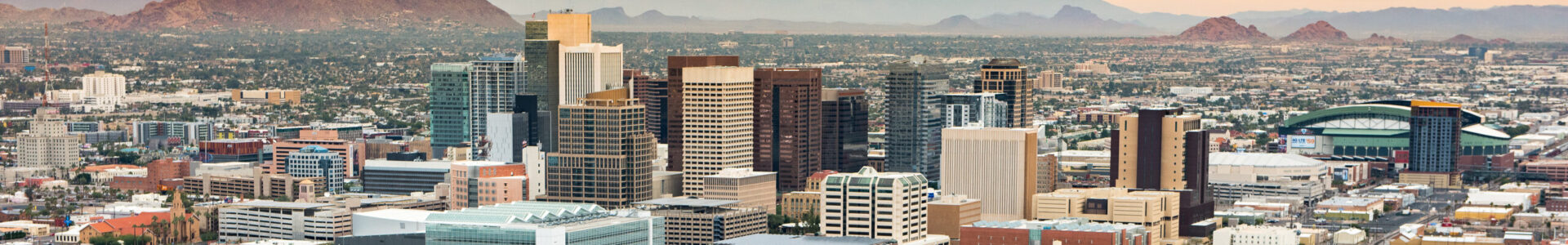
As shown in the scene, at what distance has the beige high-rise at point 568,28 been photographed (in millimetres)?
82125

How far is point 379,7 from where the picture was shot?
181m

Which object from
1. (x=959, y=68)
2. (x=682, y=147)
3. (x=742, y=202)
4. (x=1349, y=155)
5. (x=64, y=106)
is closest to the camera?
(x=742, y=202)

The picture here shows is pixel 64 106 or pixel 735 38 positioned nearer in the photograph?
pixel 64 106

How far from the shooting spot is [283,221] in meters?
60.5

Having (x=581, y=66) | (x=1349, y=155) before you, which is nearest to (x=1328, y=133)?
(x=1349, y=155)

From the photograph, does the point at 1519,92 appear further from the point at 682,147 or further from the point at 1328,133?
the point at 682,147

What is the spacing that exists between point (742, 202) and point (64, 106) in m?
73.7

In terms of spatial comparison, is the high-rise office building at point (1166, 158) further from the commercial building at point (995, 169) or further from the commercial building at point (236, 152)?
the commercial building at point (236, 152)

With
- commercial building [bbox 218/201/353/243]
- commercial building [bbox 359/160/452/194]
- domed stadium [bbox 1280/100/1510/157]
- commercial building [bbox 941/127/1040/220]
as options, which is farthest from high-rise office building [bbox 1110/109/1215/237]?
domed stadium [bbox 1280/100/1510/157]

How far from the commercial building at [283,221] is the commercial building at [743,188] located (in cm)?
896

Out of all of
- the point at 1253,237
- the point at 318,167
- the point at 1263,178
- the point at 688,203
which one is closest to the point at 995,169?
the point at 1253,237

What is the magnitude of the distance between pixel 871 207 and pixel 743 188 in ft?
43.6

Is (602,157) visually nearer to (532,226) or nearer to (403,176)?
(403,176)

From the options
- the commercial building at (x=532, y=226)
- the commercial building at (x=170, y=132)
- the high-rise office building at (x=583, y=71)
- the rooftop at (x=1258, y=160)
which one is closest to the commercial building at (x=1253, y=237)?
the commercial building at (x=532, y=226)
